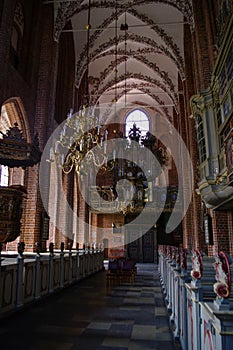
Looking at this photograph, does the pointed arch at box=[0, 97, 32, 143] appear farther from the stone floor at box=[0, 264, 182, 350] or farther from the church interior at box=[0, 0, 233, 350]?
the stone floor at box=[0, 264, 182, 350]

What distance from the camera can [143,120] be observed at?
25.6 metres

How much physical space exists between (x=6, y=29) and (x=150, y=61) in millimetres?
12292

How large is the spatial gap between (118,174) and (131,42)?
883cm

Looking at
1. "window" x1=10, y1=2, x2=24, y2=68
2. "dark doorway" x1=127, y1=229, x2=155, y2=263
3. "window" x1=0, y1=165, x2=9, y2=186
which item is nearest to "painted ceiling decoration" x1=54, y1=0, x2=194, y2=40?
"window" x1=10, y1=2, x2=24, y2=68

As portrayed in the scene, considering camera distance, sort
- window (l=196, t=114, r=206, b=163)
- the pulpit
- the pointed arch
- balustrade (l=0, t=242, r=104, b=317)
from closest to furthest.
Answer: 1. balustrade (l=0, t=242, r=104, b=317)
2. the pulpit
3. window (l=196, t=114, r=206, b=163)
4. the pointed arch

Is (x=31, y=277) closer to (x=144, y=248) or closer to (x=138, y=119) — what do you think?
(x=144, y=248)

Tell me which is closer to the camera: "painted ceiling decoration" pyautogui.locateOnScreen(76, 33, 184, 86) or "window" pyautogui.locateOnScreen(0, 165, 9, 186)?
"window" pyautogui.locateOnScreen(0, 165, 9, 186)

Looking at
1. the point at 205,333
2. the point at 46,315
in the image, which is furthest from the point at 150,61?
the point at 205,333

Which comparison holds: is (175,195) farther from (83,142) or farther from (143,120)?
(83,142)

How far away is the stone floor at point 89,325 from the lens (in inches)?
142

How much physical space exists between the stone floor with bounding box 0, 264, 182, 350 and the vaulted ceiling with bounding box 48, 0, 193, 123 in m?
10.4

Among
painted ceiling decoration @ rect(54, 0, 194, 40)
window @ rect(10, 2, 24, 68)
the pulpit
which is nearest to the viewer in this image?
the pulpit

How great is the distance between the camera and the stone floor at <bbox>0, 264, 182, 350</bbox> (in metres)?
3.60

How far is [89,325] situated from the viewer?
14.6ft
